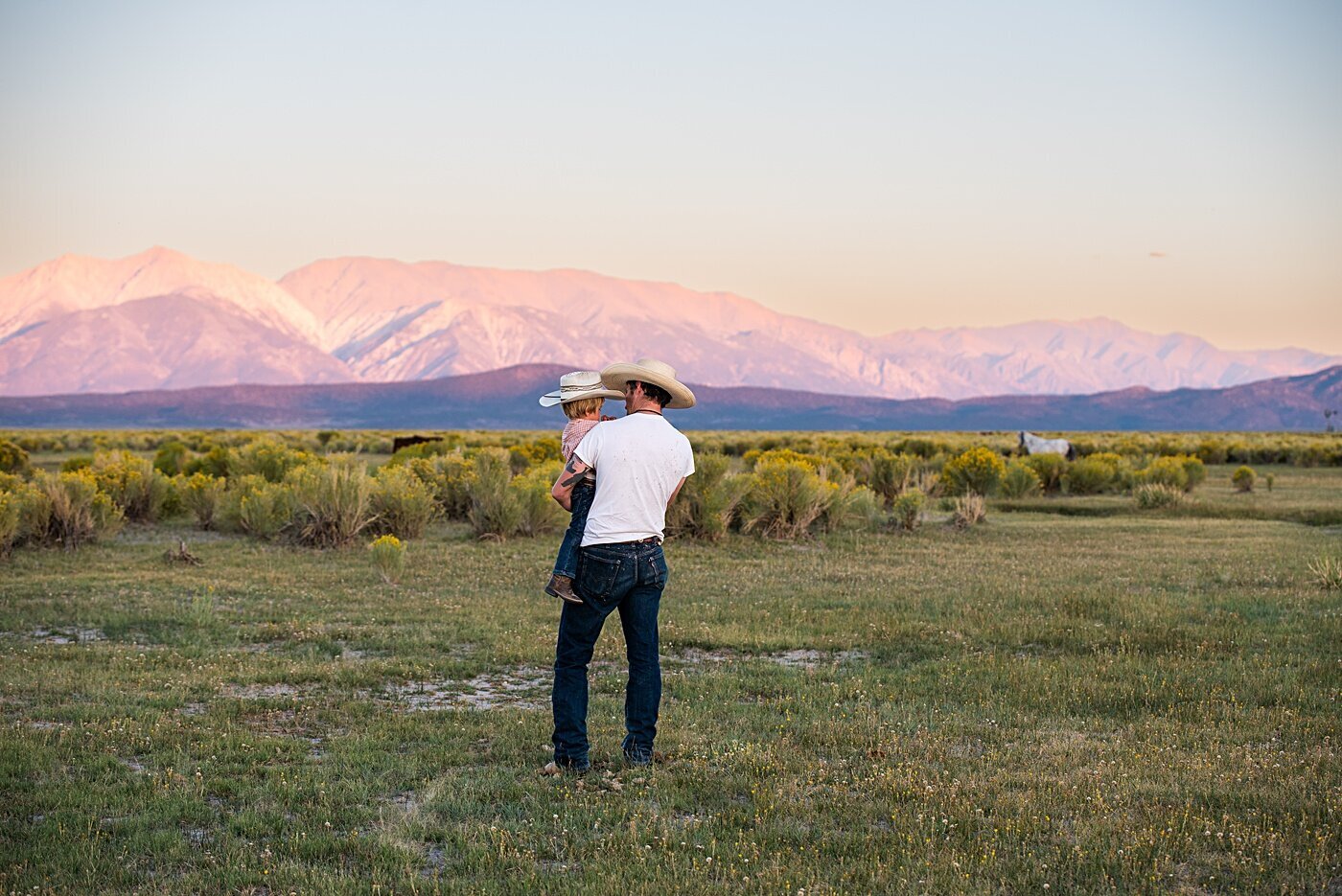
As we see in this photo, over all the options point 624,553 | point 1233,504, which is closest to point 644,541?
point 624,553

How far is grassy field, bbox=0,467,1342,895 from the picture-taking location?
5410 mm

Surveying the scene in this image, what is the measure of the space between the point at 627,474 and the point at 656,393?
2.00 feet

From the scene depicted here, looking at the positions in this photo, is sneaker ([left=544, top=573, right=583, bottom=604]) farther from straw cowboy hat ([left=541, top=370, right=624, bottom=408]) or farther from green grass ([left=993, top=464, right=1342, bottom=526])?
green grass ([left=993, top=464, right=1342, bottom=526])

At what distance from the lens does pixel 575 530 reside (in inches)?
264

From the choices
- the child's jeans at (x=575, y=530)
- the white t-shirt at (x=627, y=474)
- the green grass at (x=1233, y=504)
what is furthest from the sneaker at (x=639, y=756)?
the green grass at (x=1233, y=504)

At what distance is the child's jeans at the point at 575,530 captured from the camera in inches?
260

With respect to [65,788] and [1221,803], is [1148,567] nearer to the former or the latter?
[1221,803]

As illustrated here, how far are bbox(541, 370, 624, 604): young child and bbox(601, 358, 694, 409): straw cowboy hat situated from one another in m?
0.09

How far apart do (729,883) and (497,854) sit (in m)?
1.09

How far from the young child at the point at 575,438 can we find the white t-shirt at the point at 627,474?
0.23ft

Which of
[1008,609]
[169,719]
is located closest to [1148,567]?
[1008,609]

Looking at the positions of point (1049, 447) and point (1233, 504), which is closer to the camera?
point (1233, 504)

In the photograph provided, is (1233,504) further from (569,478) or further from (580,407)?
(569,478)

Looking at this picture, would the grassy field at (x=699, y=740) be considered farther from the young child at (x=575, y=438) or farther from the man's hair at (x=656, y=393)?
the man's hair at (x=656, y=393)
